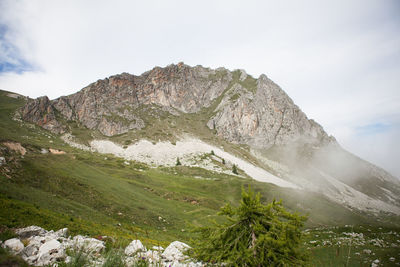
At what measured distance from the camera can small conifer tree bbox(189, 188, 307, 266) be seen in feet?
20.0

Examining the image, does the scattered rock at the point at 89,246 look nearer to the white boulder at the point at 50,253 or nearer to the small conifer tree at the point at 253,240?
the white boulder at the point at 50,253

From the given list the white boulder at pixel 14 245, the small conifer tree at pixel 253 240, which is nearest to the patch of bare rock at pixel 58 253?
the white boulder at pixel 14 245

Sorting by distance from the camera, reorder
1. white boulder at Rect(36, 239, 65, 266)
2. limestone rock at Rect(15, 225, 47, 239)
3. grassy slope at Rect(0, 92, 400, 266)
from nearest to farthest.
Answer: white boulder at Rect(36, 239, 65, 266)
limestone rock at Rect(15, 225, 47, 239)
grassy slope at Rect(0, 92, 400, 266)

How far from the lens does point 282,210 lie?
7027 millimetres

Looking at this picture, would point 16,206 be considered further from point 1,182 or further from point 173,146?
point 173,146

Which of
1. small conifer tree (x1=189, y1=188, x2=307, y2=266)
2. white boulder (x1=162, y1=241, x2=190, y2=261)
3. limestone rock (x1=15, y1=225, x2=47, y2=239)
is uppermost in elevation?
small conifer tree (x1=189, y1=188, x2=307, y2=266)

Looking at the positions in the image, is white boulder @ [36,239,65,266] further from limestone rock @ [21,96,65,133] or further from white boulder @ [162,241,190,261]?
limestone rock @ [21,96,65,133]

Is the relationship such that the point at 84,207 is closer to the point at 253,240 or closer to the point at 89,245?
the point at 89,245

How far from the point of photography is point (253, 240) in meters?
6.56

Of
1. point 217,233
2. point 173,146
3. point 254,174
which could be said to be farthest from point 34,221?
point 173,146

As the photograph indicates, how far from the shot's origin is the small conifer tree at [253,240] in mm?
6094

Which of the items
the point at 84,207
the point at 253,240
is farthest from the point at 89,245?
the point at 84,207

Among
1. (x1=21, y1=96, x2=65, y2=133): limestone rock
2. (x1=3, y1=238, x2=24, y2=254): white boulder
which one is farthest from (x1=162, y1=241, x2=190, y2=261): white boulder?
(x1=21, y1=96, x2=65, y2=133): limestone rock

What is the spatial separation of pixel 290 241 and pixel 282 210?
1022mm
